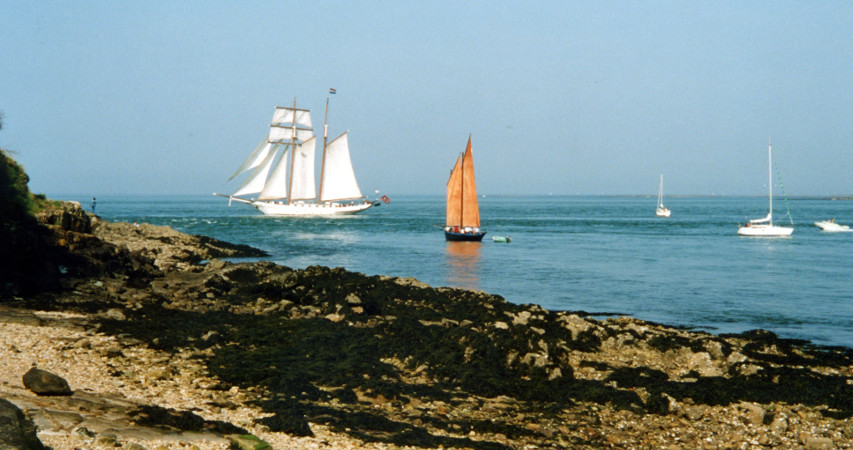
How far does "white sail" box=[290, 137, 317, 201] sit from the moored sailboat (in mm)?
57331

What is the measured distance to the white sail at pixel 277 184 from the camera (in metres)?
106

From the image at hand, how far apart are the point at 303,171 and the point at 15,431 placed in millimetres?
108236

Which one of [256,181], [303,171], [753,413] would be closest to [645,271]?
[753,413]

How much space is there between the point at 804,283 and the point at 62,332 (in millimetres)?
30690

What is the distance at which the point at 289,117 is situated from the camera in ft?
382

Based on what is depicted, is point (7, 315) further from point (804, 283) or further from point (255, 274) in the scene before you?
point (804, 283)

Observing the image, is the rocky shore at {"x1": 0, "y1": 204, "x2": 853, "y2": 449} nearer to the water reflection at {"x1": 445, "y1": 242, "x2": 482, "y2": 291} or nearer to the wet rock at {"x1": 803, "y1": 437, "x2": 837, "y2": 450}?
the wet rock at {"x1": 803, "y1": 437, "x2": 837, "y2": 450}

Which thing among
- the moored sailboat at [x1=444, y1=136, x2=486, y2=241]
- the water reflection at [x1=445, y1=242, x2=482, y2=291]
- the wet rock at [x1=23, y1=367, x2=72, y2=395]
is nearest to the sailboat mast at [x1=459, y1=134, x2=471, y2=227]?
the moored sailboat at [x1=444, y1=136, x2=486, y2=241]

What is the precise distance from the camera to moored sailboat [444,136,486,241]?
53156 mm

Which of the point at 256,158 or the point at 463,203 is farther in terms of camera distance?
the point at 256,158

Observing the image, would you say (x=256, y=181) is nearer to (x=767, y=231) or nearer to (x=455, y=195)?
(x=455, y=195)

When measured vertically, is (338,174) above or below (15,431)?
above

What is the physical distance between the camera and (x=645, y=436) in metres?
9.64

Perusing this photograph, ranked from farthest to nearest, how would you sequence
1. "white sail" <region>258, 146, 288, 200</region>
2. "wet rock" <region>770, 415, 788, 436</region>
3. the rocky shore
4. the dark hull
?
"white sail" <region>258, 146, 288, 200</region> < the dark hull < "wet rock" <region>770, 415, 788, 436</region> < the rocky shore
